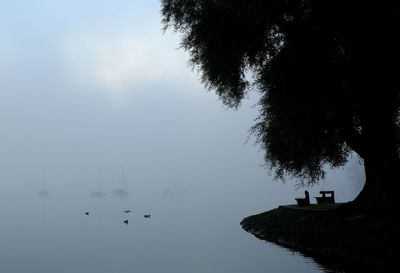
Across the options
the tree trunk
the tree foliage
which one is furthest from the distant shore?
the tree foliage

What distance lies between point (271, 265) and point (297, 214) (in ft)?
44.6

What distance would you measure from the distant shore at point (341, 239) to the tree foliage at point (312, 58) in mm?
4789

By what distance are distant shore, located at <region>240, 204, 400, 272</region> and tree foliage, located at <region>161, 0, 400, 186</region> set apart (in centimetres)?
479

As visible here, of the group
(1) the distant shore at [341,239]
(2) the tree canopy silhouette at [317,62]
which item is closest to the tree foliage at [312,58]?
(2) the tree canopy silhouette at [317,62]

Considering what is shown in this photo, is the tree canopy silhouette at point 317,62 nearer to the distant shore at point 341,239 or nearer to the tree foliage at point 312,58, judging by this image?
the tree foliage at point 312,58

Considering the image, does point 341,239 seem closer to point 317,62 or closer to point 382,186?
point 382,186

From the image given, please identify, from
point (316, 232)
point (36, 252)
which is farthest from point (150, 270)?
point (36, 252)

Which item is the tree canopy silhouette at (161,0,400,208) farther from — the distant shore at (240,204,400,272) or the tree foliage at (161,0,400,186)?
the distant shore at (240,204,400,272)

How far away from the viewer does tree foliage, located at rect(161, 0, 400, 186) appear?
27.0m

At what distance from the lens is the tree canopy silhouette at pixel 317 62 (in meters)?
27.0

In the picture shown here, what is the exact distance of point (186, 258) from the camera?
3931 centimetres

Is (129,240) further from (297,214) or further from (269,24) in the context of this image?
(269,24)

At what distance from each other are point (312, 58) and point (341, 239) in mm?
11040

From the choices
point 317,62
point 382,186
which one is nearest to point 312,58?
point 317,62
